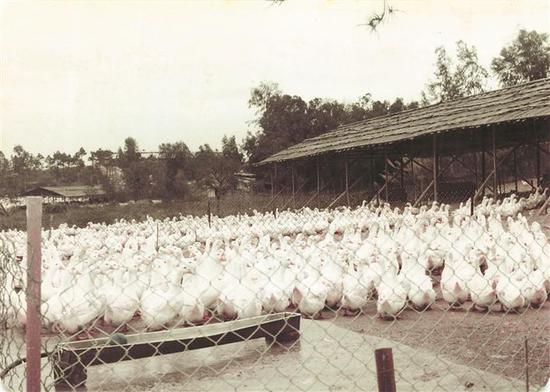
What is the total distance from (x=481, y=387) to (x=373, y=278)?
2.54m

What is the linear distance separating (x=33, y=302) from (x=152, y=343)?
1909 millimetres

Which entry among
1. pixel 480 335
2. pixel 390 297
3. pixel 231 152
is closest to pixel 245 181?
pixel 231 152

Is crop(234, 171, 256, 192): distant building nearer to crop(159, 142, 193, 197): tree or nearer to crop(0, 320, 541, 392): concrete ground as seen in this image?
crop(159, 142, 193, 197): tree

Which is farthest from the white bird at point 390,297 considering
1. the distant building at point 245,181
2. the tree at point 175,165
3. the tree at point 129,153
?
the tree at point 129,153

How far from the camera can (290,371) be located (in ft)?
11.8

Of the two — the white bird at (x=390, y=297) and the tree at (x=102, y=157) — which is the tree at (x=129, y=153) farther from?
the white bird at (x=390, y=297)

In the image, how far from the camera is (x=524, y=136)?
575 inches

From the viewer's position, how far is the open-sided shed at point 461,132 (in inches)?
478

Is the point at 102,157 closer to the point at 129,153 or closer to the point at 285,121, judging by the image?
the point at 129,153

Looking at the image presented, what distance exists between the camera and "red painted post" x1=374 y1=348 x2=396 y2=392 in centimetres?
178

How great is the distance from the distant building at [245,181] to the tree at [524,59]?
14.8m

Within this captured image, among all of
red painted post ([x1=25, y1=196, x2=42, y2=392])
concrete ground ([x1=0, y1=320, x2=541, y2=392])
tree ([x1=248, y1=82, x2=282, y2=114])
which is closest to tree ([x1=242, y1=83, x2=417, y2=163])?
tree ([x1=248, y1=82, x2=282, y2=114])

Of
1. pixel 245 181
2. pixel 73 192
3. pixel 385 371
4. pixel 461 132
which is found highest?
pixel 461 132

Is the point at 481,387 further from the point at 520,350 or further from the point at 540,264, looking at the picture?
the point at 540,264
